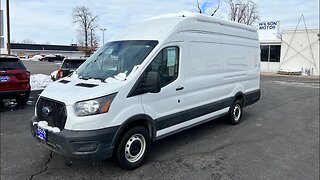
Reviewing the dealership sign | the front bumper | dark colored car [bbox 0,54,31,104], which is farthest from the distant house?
the front bumper

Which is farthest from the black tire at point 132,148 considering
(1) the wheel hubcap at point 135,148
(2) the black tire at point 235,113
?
(2) the black tire at point 235,113

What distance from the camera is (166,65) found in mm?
4766

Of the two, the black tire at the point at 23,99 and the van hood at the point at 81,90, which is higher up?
the van hood at the point at 81,90

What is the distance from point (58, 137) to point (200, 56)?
3.11m

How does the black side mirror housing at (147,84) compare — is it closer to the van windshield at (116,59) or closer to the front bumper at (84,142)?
the van windshield at (116,59)

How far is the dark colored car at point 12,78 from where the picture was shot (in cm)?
816

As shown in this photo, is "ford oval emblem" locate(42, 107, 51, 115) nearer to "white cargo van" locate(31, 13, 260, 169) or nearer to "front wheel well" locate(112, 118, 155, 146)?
"white cargo van" locate(31, 13, 260, 169)

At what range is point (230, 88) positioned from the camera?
6.82m

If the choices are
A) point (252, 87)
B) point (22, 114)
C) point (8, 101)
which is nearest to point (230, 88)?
point (252, 87)

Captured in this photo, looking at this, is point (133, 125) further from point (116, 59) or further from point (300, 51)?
point (300, 51)

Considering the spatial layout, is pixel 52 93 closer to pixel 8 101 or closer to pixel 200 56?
pixel 200 56

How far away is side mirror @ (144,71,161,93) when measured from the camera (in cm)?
418

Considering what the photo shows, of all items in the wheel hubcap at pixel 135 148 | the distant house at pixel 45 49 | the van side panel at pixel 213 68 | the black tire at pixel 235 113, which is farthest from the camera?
the distant house at pixel 45 49

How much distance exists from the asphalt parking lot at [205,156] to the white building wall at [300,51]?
73.1 ft
